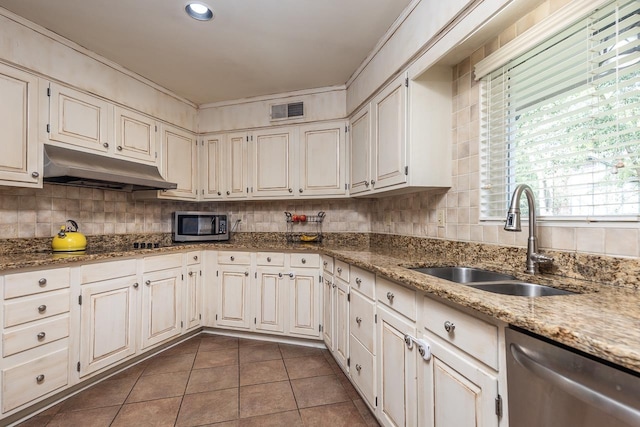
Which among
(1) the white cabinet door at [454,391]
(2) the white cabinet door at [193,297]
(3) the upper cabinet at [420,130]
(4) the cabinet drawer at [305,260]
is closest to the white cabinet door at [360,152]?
(3) the upper cabinet at [420,130]

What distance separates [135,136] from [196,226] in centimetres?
98

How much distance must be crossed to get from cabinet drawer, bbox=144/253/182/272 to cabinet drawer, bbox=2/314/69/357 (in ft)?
2.14

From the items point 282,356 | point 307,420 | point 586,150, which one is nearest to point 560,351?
point 586,150

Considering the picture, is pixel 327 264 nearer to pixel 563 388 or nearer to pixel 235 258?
pixel 235 258

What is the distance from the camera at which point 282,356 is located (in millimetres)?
2594

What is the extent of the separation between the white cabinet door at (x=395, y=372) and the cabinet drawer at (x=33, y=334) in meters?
1.93

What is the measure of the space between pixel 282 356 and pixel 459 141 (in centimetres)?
212

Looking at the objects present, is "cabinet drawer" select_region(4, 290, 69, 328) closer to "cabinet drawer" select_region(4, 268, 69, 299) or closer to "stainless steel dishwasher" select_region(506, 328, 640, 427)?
"cabinet drawer" select_region(4, 268, 69, 299)

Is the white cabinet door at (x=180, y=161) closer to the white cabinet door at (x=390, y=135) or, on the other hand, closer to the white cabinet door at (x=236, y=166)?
the white cabinet door at (x=236, y=166)

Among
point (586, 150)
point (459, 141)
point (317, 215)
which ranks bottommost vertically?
point (317, 215)

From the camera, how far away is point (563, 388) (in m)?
0.68

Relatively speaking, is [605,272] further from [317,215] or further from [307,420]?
[317,215]

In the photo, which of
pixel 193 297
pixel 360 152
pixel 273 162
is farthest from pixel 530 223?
pixel 193 297

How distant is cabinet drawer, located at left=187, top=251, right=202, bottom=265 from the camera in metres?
2.93
